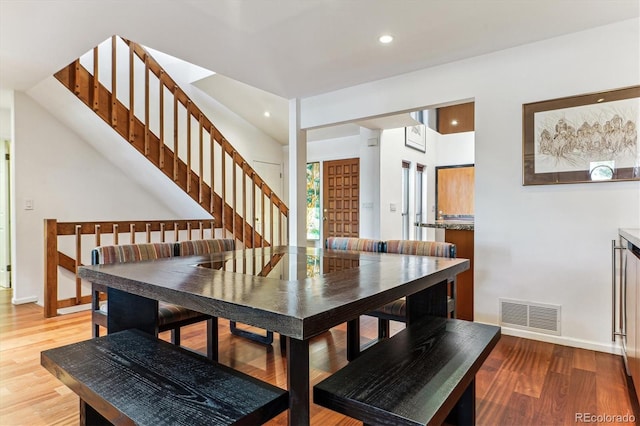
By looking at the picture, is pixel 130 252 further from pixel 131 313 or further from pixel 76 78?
pixel 76 78

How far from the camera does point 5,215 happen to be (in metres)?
4.71

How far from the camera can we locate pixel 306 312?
85 centimetres

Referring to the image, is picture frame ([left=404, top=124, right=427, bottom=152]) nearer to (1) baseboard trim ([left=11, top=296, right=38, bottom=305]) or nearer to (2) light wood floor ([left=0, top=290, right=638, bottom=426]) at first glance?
(2) light wood floor ([left=0, top=290, right=638, bottom=426])

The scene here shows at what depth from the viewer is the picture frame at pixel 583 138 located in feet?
7.99

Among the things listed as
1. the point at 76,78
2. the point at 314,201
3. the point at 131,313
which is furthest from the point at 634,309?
the point at 314,201

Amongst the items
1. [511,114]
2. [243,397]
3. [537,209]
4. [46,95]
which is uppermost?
[46,95]

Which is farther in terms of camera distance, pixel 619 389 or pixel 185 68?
pixel 185 68

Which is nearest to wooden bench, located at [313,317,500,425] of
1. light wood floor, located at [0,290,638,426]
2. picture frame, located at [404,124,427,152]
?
light wood floor, located at [0,290,638,426]

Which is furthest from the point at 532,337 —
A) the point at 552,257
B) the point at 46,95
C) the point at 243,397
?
the point at 46,95

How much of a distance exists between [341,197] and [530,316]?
14.6 feet

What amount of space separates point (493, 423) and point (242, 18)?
2.81m

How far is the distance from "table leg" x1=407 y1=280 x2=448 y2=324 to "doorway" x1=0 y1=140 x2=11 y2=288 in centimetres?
535

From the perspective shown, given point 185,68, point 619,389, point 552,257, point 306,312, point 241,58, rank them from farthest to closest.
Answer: point 185,68
point 241,58
point 552,257
point 619,389
point 306,312

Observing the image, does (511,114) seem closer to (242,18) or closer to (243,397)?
(242,18)
